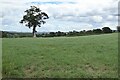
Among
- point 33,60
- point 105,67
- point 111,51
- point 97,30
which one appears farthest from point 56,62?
point 97,30

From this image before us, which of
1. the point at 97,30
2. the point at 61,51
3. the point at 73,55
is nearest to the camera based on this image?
the point at 73,55

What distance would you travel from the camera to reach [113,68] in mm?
11703

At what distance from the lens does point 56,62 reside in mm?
12633

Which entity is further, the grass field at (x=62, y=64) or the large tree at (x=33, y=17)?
the large tree at (x=33, y=17)

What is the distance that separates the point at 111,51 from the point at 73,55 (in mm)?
2078

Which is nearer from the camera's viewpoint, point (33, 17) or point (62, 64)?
point (62, 64)

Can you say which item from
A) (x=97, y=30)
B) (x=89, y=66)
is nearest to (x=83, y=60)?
(x=89, y=66)

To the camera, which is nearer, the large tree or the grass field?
the grass field

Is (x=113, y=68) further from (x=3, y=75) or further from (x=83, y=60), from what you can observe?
(x=3, y=75)

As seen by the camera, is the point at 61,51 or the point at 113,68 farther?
the point at 61,51

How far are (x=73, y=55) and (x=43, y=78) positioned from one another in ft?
11.1

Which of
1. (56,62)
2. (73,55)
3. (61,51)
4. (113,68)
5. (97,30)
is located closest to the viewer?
(113,68)

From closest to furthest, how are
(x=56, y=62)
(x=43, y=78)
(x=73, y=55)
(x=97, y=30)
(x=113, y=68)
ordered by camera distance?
(x=43, y=78) < (x=113, y=68) < (x=56, y=62) < (x=73, y=55) < (x=97, y=30)

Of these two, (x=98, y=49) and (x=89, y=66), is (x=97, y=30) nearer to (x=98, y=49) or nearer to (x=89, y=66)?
(x=98, y=49)
